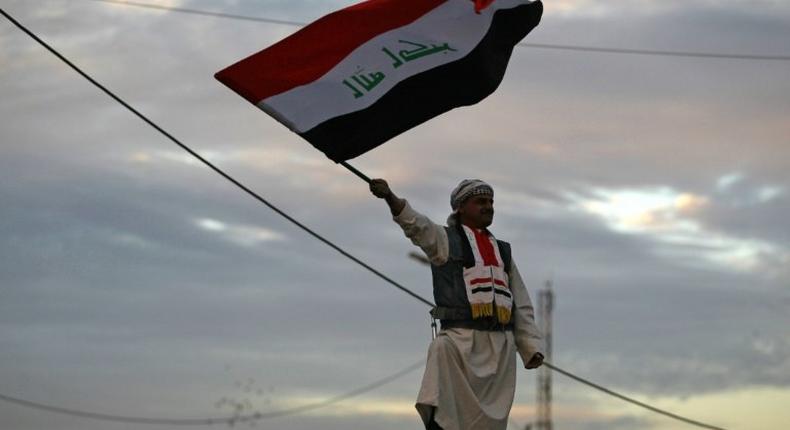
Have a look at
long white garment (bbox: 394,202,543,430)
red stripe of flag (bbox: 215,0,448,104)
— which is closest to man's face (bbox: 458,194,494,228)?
long white garment (bbox: 394,202,543,430)

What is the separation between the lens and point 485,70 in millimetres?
12586

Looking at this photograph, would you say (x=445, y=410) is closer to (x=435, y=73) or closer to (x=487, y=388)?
(x=487, y=388)

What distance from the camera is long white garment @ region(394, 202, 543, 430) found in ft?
37.7

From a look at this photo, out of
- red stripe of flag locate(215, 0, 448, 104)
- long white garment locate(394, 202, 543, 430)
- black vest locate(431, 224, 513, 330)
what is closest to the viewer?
long white garment locate(394, 202, 543, 430)

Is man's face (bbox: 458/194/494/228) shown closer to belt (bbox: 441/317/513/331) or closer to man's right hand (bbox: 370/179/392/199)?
belt (bbox: 441/317/513/331)

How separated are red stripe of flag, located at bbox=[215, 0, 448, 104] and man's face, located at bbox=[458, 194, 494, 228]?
56.2 inches

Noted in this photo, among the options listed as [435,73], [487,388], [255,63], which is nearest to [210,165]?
[255,63]

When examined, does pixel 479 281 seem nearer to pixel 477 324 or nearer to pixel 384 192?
pixel 477 324

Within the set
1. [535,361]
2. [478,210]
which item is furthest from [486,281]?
[535,361]

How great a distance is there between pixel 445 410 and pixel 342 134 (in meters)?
2.10

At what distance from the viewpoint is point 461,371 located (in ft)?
38.4

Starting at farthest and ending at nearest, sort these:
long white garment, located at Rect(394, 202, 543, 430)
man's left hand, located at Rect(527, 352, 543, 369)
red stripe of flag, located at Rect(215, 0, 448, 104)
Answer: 1. man's left hand, located at Rect(527, 352, 543, 369)
2. red stripe of flag, located at Rect(215, 0, 448, 104)
3. long white garment, located at Rect(394, 202, 543, 430)

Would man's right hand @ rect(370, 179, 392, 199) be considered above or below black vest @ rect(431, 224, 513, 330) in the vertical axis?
above

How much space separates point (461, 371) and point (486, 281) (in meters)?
0.66
